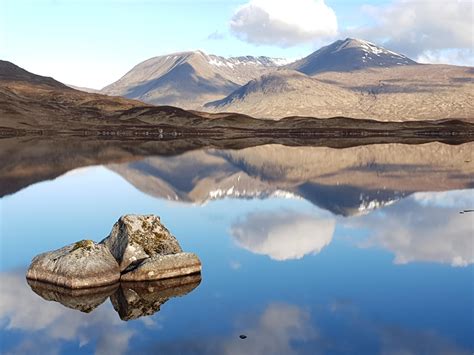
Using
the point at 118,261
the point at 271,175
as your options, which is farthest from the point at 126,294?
the point at 271,175

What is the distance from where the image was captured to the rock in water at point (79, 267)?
17.0m

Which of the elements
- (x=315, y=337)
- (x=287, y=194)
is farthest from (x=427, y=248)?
(x=287, y=194)

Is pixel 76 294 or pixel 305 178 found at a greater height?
pixel 76 294

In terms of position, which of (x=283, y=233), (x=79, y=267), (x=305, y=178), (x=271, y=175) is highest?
(x=79, y=267)

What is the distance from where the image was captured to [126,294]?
16.7 metres

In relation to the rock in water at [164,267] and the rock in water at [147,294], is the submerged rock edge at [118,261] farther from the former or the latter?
the rock in water at [147,294]

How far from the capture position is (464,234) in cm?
2628

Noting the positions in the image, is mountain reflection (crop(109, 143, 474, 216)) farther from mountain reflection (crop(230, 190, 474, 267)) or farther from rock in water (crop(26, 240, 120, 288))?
rock in water (crop(26, 240, 120, 288))

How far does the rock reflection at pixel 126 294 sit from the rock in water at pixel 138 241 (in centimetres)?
139

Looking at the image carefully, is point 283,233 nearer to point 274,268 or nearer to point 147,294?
point 274,268

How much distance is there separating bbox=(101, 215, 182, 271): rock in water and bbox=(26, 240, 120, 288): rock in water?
2.34ft

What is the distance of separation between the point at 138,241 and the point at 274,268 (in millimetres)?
4714

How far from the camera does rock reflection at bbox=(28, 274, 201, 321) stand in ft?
51.1

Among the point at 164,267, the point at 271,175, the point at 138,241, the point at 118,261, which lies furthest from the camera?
the point at 271,175
